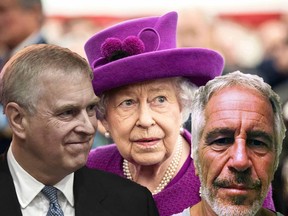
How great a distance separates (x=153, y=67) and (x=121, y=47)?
0.52 ft

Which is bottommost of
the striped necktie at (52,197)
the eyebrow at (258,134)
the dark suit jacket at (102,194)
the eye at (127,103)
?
the dark suit jacket at (102,194)

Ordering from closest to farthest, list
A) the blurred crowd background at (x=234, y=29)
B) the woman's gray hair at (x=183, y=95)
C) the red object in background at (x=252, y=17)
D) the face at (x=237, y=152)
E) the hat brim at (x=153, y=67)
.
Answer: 1. the face at (x=237, y=152)
2. the hat brim at (x=153, y=67)
3. the woman's gray hair at (x=183, y=95)
4. the blurred crowd background at (x=234, y=29)
5. the red object in background at (x=252, y=17)

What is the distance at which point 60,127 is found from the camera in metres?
3.43

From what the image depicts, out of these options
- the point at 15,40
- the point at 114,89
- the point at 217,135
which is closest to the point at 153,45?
the point at 114,89

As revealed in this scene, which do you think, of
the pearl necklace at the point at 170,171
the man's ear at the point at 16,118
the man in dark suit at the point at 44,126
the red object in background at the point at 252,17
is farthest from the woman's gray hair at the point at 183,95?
the red object in background at the point at 252,17

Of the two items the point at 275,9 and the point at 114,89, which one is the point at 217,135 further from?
the point at 275,9

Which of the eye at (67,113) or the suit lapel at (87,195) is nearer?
the eye at (67,113)

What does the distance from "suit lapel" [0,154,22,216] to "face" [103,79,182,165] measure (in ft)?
1.99

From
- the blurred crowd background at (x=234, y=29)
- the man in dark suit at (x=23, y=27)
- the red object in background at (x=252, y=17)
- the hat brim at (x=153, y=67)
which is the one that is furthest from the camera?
the red object in background at (x=252, y=17)

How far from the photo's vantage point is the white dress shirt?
11.4ft

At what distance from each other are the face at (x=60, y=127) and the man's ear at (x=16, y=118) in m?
0.02

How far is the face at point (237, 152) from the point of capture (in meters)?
3.52

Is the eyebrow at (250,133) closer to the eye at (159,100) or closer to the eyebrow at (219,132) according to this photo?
the eyebrow at (219,132)

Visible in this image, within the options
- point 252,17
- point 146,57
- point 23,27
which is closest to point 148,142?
point 146,57
